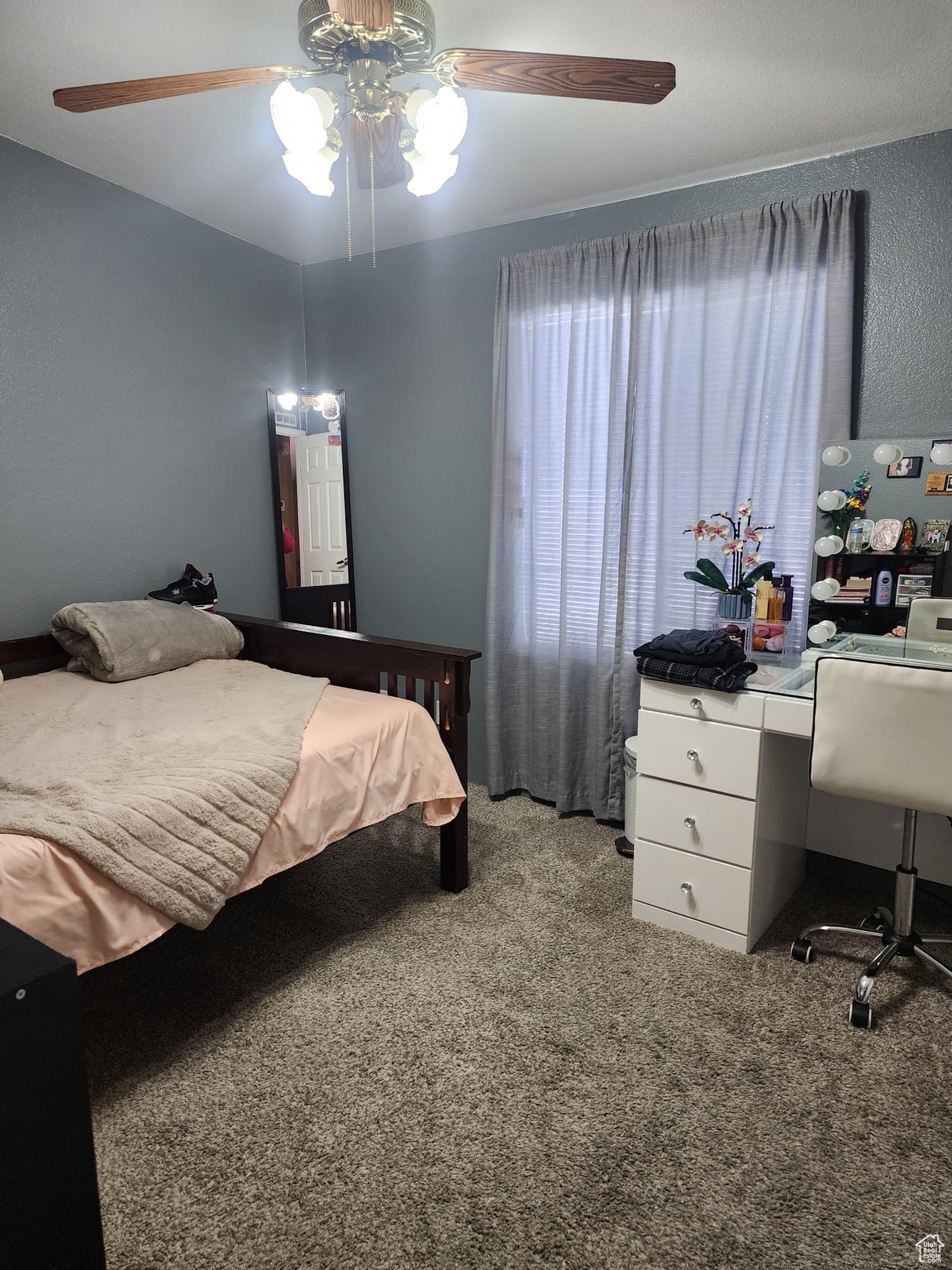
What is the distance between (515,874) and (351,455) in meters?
2.15

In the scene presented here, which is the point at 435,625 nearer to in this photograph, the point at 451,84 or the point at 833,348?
the point at 833,348

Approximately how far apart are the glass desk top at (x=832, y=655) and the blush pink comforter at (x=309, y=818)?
3.26 feet

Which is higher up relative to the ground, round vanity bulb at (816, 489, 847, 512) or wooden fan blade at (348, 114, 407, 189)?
wooden fan blade at (348, 114, 407, 189)

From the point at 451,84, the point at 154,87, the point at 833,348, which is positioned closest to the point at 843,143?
the point at 833,348

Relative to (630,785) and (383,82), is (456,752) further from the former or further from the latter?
(383,82)

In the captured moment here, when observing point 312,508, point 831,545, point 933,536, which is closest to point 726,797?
point 831,545

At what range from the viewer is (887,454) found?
232cm

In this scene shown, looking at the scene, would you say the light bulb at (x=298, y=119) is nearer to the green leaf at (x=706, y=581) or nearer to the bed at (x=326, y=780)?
the bed at (x=326, y=780)

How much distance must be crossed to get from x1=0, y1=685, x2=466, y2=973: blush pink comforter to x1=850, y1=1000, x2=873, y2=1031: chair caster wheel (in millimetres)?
1190

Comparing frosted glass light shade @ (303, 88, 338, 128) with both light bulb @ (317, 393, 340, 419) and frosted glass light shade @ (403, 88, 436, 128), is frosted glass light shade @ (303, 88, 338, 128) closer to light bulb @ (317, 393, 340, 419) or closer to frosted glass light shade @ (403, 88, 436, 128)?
frosted glass light shade @ (403, 88, 436, 128)

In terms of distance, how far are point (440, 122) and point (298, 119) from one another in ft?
0.95

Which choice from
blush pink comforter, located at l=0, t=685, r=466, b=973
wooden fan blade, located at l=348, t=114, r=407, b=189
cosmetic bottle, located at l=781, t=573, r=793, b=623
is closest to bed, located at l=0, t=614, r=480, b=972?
blush pink comforter, located at l=0, t=685, r=466, b=973

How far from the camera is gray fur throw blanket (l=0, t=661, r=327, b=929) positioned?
4.91 ft

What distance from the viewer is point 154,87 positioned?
4.81 feet
